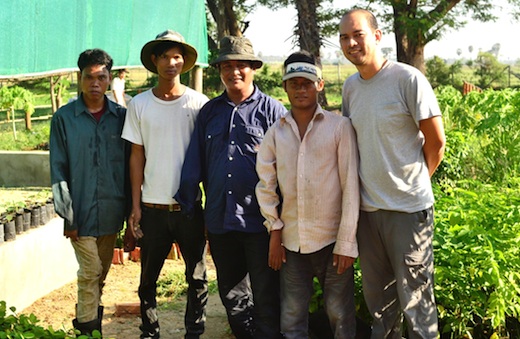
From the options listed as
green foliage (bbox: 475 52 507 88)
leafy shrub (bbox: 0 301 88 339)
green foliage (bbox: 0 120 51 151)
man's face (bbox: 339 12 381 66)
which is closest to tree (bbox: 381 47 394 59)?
man's face (bbox: 339 12 381 66)

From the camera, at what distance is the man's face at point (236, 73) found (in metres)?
4.17

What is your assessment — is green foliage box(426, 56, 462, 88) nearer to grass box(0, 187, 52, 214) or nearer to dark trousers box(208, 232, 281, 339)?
grass box(0, 187, 52, 214)

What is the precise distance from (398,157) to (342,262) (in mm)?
613

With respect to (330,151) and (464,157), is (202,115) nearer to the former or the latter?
(330,151)

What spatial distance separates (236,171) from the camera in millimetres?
4152

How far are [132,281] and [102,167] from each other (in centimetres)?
234

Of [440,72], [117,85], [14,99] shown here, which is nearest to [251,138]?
[117,85]

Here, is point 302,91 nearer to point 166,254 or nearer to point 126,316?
point 166,254

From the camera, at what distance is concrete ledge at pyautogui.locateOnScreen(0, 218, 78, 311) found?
18.4ft

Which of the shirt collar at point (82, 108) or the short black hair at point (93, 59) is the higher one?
the short black hair at point (93, 59)

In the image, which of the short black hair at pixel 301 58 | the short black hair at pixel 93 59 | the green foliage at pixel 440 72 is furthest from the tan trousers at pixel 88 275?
the green foliage at pixel 440 72

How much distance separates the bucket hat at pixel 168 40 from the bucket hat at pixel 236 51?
275mm

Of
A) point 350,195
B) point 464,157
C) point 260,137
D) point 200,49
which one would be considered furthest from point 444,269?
point 200,49

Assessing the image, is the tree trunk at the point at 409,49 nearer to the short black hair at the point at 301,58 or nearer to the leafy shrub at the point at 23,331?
the short black hair at the point at 301,58
